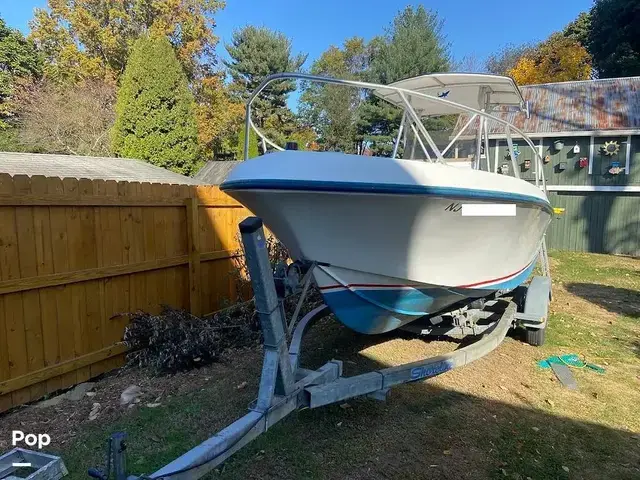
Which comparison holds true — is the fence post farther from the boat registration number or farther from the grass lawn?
the boat registration number

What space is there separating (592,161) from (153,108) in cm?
1658

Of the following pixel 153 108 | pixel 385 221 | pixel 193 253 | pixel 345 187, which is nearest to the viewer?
pixel 345 187

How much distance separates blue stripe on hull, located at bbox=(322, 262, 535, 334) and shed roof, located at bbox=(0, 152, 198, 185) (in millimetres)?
5979

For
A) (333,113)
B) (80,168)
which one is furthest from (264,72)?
(80,168)

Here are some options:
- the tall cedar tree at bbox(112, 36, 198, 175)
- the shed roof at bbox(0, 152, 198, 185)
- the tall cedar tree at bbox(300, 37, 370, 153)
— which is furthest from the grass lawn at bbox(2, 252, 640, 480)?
the tall cedar tree at bbox(300, 37, 370, 153)

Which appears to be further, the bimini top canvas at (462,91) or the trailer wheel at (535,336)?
the trailer wheel at (535,336)

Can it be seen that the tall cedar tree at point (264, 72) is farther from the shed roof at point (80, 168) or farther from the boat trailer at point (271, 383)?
the boat trailer at point (271, 383)

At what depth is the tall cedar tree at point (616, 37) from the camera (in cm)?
2189

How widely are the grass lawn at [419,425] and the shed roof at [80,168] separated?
18.2ft

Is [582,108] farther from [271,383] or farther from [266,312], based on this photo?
[271,383]

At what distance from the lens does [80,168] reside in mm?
10922

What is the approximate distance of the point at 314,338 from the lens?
566 centimetres

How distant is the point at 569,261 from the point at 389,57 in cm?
1710

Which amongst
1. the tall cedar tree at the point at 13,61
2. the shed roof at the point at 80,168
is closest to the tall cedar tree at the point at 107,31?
the tall cedar tree at the point at 13,61
